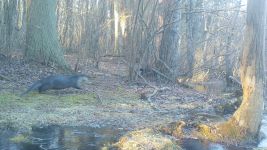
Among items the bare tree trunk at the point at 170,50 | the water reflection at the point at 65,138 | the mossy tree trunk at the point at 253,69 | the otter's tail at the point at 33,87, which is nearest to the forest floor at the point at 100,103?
the otter's tail at the point at 33,87

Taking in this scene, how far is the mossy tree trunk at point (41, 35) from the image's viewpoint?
16312 mm

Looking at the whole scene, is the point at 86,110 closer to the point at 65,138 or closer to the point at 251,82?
the point at 65,138

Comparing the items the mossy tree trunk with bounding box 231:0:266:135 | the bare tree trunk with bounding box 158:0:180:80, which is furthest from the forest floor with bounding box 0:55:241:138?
the mossy tree trunk with bounding box 231:0:266:135

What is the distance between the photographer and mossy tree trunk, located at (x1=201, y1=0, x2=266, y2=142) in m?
9.48

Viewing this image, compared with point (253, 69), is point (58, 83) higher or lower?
lower

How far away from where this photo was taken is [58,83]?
543 inches

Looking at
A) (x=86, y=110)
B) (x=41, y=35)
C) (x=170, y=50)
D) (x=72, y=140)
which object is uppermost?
(x=41, y=35)

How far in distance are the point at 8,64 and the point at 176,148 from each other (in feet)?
29.5

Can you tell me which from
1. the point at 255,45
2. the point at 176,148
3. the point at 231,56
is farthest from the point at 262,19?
the point at 231,56

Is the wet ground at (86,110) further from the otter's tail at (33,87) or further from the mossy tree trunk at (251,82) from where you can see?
the mossy tree trunk at (251,82)

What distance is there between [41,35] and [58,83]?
125 inches

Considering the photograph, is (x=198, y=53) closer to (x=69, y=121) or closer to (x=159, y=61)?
(x=159, y=61)

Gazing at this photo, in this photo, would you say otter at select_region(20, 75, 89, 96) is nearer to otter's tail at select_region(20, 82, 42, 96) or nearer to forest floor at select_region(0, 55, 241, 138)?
otter's tail at select_region(20, 82, 42, 96)

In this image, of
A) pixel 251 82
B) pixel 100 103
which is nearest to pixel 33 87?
pixel 100 103
